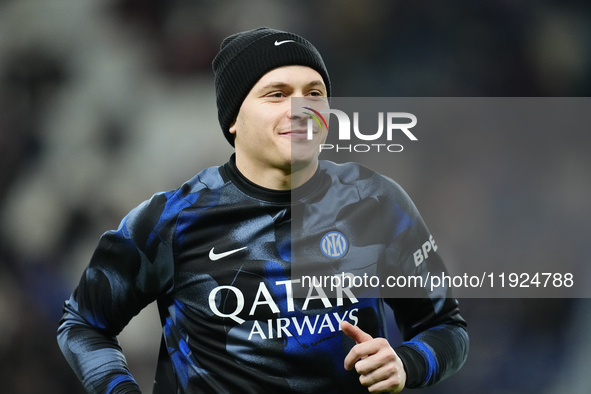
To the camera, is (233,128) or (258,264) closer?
(258,264)

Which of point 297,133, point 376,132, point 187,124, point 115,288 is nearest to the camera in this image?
point 297,133

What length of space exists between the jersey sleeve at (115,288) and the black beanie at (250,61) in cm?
36

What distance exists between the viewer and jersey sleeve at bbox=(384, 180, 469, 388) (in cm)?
161

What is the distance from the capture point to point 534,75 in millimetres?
2467

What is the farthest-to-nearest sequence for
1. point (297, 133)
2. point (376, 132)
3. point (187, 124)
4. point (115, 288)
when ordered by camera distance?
point (187, 124) → point (376, 132) → point (115, 288) → point (297, 133)

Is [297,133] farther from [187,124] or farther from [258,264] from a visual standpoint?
[187,124]

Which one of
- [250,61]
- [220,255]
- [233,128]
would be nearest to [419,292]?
[220,255]

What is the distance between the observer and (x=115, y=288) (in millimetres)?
1606

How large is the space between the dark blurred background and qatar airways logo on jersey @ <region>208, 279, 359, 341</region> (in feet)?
3.07

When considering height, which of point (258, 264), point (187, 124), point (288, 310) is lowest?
point (288, 310)

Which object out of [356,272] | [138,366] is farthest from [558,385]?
[138,366]

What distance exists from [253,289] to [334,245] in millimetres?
270

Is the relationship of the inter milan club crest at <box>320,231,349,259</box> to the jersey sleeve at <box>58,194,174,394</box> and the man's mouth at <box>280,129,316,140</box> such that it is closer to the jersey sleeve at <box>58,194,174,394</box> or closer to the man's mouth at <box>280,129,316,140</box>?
the man's mouth at <box>280,129,316,140</box>

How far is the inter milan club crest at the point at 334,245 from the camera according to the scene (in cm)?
158
